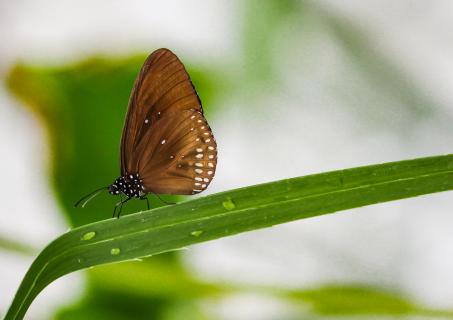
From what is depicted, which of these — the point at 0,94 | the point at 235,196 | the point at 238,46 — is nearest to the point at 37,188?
the point at 0,94

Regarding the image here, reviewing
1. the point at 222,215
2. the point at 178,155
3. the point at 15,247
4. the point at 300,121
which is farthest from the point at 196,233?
the point at 300,121

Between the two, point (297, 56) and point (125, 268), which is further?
point (297, 56)

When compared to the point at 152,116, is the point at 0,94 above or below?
above

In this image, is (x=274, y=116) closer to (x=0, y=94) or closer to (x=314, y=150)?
(x=314, y=150)

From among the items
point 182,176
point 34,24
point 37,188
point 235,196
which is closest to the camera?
point 235,196

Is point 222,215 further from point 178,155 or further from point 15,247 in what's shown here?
point 15,247

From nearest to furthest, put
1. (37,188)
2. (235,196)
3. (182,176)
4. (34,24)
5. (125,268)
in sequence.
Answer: (235,196), (182,176), (125,268), (37,188), (34,24)
